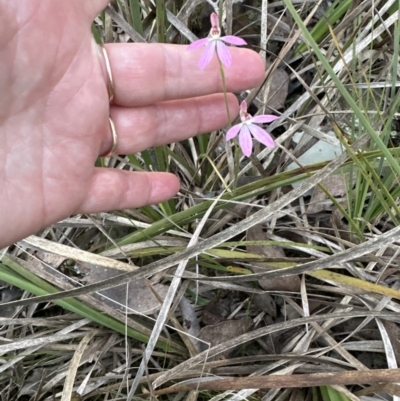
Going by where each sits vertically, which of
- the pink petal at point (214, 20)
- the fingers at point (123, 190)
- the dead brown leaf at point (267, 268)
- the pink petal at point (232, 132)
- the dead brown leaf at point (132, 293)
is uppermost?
the pink petal at point (214, 20)

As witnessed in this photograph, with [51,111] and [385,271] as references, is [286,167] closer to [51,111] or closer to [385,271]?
[385,271]

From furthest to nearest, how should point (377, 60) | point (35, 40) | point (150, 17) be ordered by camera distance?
point (377, 60) → point (150, 17) → point (35, 40)

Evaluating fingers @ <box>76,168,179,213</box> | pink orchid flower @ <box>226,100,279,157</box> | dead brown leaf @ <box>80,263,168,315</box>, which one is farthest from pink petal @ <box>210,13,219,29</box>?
dead brown leaf @ <box>80,263,168,315</box>

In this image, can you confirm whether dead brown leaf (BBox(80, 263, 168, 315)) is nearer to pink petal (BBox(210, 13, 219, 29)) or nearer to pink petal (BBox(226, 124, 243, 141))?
pink petal (BBox(226, 124, 243, 141))

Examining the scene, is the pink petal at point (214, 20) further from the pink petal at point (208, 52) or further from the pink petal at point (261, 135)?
the pink petal at point (261, 135)

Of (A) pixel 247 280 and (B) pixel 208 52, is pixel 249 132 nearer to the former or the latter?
(B) pixel 208 52

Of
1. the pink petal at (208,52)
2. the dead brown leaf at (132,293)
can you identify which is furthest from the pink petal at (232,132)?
the dead brown leaf at (132,293)

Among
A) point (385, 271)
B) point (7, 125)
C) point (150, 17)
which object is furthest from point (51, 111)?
point (385, 271)

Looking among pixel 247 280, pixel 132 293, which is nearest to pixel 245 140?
pixel 247 280
